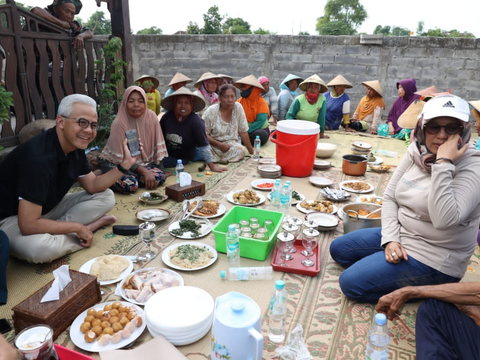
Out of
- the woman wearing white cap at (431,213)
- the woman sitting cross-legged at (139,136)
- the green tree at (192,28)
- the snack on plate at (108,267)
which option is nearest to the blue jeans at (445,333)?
the woman wearing white cap at (431,213)

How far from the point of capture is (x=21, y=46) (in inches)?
156

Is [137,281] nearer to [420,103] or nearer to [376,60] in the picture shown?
[420,103]

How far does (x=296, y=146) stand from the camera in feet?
13.8

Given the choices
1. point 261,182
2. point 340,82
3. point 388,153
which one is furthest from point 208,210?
point 340,82

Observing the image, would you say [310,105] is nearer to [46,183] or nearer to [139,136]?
[139,136]

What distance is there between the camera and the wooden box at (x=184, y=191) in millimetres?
3623

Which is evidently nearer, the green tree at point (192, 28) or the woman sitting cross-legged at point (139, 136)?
the woman sitting cross-legged at point (139, 136)

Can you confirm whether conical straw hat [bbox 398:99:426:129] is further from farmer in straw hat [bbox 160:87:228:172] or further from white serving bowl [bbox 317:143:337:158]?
farmer in straw hat [bbox 160:87:228:172]

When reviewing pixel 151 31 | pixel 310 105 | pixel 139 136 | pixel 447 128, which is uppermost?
pixel 151 31

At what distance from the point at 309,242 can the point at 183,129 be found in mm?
2705

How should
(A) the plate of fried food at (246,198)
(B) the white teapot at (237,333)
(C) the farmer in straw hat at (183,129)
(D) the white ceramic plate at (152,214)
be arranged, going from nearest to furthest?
1. (B) the white teapot at (237,333)
2. (D) the white ceramic plate at (152,214)
3. (A) the plate of fried food at (246,198)
4. (C) the farmer in straw hat at (183,129)

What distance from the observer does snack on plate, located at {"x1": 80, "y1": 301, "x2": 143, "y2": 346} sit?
Answer: 68.4 inches

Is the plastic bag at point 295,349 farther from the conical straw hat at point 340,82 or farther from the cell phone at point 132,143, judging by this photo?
the conical straw hat at point 340,82

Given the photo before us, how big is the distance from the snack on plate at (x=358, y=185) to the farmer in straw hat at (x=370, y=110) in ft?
11.3
